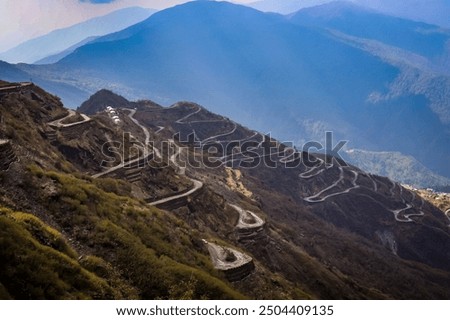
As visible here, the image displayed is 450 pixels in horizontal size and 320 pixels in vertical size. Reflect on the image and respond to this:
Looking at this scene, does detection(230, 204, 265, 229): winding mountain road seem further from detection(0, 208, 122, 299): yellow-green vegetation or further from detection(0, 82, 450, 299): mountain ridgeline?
detection(0, 208, 122, 299): yellow-green vegetation

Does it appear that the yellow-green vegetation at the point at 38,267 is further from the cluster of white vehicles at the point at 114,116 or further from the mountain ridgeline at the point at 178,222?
the cluster of white vehicles at the point at 114,116

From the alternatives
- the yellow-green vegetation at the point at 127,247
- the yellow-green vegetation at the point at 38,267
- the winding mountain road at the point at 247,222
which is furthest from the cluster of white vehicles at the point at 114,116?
the yellow-green vegetation at the point at 38,267

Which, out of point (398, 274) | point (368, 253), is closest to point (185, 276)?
point (398, 274)

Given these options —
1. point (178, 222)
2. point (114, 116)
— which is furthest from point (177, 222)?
point (114, 116)

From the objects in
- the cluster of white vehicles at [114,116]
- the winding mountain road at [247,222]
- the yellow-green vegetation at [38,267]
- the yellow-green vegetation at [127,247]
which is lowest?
the winding mountain road at [247,222]

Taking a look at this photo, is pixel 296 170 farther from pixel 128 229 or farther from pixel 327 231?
pixel 128 229

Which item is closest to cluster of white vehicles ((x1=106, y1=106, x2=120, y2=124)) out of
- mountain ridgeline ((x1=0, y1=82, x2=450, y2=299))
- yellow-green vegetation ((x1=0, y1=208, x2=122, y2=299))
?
mountain ridgeline ((x1=0, y1=82, x2=450, y2=299))
